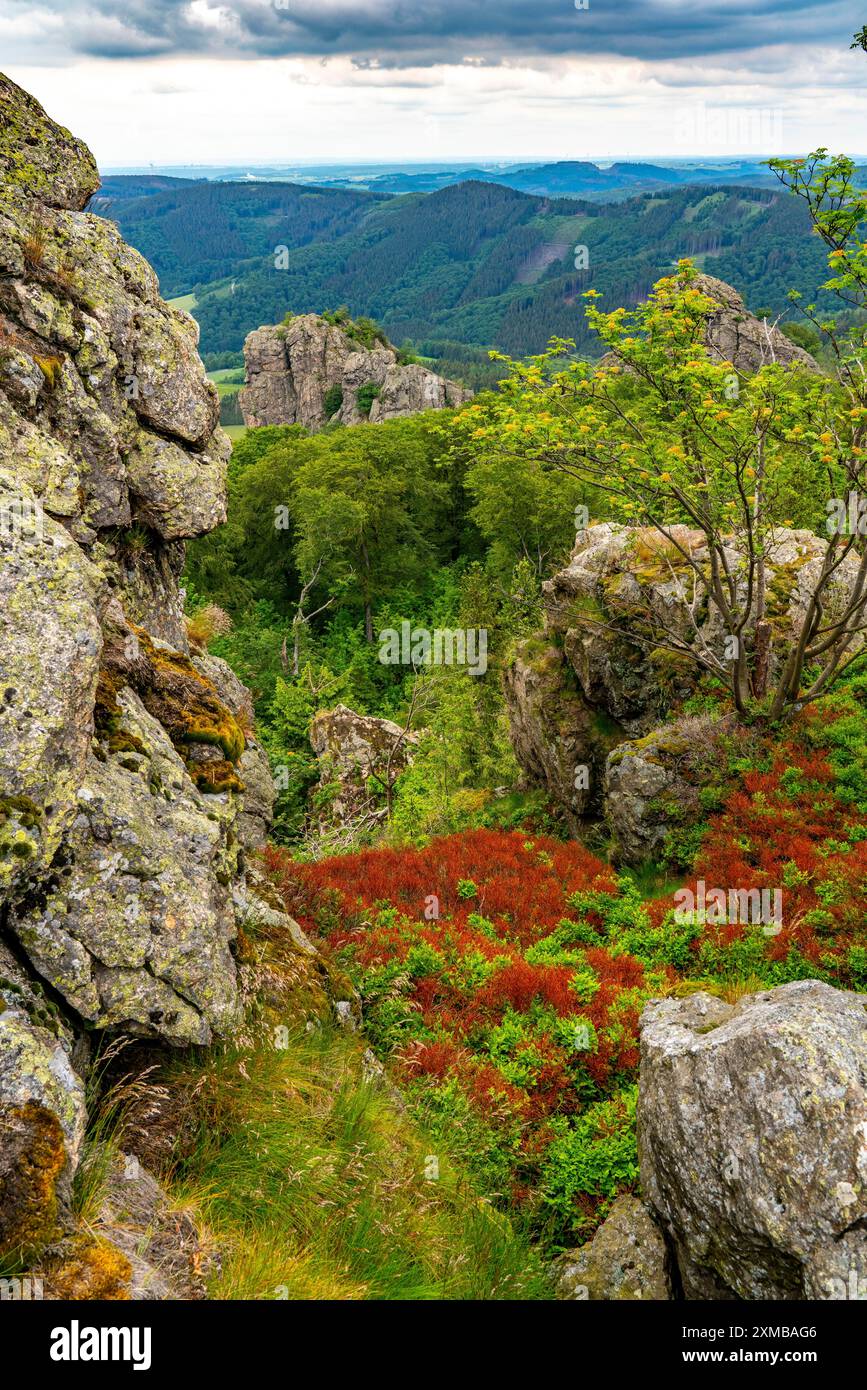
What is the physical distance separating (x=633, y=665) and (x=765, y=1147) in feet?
41.0

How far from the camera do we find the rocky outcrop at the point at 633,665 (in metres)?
14.8

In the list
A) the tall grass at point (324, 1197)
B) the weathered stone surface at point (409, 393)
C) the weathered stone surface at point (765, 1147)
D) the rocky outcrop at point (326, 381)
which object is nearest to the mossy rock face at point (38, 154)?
the tall grass at point (324, 1197)

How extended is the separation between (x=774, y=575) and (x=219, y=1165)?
→ 15.9m

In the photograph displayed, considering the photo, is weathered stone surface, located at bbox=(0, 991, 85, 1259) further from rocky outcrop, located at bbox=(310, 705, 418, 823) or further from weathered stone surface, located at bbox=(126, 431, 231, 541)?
rocky outcrop, located at bbox=(310, 705, 418, 823)

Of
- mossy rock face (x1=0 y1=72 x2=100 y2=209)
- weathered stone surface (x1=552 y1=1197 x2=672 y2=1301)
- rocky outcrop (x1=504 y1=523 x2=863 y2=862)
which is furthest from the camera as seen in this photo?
rocky outcrop (x1=504 y1=523 x2=863 y2=862)

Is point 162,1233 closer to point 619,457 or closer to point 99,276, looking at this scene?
point 99,276

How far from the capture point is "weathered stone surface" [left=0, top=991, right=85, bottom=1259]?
4113 millimetres

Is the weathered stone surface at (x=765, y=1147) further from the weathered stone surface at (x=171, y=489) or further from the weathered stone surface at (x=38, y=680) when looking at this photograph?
the weathered stone surface at (x=171, y=489)

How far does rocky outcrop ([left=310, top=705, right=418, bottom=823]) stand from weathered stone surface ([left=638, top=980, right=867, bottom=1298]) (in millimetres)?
24318

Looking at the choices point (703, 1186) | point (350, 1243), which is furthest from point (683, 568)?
point (350, 1243)

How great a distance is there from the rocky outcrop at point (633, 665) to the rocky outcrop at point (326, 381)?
311ft

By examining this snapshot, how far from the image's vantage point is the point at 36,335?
852 centimetres

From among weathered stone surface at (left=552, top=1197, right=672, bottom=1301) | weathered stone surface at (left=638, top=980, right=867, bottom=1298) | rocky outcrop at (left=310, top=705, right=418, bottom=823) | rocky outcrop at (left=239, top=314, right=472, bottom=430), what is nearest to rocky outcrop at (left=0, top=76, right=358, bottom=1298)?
weathered stone surface at (left=552, top=1197, right=672, bottom=1301)

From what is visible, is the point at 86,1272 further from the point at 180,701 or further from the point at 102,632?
the point at 180,701
